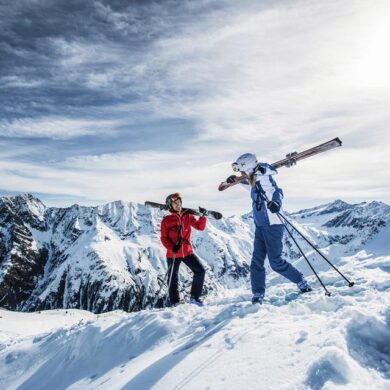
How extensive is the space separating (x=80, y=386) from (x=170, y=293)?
15.0 ft

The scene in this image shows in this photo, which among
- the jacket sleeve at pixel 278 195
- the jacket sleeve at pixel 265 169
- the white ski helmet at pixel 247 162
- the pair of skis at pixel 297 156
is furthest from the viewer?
the white ski helmet at pixel 247 162

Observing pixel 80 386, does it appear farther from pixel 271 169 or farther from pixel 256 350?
pixel 271 169

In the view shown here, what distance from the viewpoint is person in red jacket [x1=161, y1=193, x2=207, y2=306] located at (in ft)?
33.9

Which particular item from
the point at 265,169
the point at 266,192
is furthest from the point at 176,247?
the point at 265,169

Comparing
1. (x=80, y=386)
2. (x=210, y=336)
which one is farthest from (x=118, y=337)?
(x=210, y=336)

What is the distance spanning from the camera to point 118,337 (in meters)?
7.55

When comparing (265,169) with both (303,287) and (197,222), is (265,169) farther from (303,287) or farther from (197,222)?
(303,287)

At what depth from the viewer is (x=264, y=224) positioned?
8.91m

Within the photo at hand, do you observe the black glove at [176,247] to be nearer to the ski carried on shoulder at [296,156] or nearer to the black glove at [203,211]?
the black glove at [203,211]

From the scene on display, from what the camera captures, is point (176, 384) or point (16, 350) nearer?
point (176, 384)

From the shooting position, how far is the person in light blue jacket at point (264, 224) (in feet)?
29.0

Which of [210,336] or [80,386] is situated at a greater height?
[210,336]

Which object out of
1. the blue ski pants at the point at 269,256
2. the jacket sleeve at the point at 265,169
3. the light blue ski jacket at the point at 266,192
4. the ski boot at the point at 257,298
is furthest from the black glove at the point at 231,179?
the ski boot at the point at 257,298

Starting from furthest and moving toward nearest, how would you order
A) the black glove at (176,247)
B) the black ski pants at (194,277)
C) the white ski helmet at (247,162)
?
the black ski pants at (194,277) → the black glove at (176,247) → the white ski helmet at (247,162)
